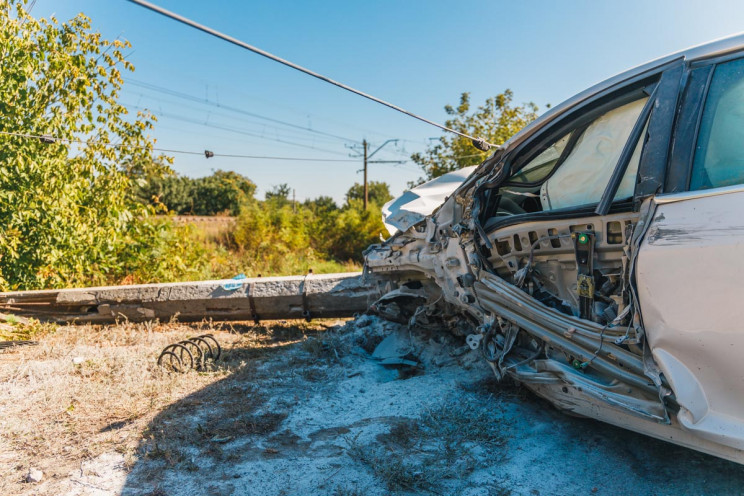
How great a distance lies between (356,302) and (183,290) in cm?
248

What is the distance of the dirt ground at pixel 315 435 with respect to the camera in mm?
2600

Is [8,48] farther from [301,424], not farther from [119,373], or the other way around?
[301,424]

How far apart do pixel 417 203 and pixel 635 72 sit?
263 cm

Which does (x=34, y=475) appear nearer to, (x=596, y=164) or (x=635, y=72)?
(x=596, y=164)

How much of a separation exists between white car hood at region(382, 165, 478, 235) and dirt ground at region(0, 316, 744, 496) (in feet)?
3.97

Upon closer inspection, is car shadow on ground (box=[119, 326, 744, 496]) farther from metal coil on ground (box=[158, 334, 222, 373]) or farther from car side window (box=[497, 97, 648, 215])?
car side window (box=[497, 97, 648, 215])

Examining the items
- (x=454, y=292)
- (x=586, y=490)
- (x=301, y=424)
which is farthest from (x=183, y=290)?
(x=586, y=490)

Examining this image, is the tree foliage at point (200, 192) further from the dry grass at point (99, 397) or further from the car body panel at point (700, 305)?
the car body panel at point (700, 305)

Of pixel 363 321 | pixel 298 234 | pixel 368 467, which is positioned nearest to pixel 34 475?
pixel 368 467

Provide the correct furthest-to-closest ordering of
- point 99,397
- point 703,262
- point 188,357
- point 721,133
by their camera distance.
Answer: point 188,357, point 99,397, point 721,133, point 703,262

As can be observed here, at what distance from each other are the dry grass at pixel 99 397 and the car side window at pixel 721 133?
294cm

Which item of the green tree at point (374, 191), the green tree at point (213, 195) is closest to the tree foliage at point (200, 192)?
the green tree at point (213, 195)

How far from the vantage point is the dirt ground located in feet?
8.53

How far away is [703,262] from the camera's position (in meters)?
1.80
